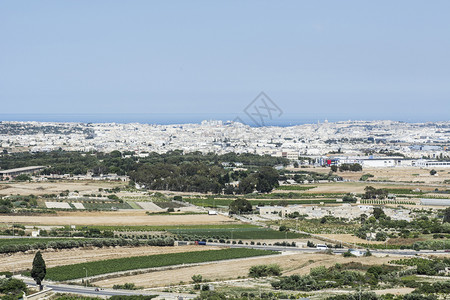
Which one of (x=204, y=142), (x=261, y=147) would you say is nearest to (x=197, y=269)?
(x=261, y=147)

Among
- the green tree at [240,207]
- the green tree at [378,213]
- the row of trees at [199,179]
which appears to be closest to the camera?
the green tree at [378,213]

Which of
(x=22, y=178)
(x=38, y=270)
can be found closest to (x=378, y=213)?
(x=38, y=270)

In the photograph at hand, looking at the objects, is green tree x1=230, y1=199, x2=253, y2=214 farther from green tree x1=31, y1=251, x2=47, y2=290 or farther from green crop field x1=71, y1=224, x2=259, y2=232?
green tree x1=31, y1=251, x2=47, y2=290

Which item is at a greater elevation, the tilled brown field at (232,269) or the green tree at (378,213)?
the green tree at (378,213)

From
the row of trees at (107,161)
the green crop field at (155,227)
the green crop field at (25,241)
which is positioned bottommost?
the green crop field at (155,227)

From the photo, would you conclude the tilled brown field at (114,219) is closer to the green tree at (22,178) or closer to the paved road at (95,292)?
the paved road at (95,292)

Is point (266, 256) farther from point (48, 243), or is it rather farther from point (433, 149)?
point (433, 149)

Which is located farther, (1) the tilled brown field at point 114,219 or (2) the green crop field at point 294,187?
(2) the green crop field at point 294,187

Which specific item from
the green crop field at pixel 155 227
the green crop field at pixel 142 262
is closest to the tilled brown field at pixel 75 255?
the green crop field at pixel 142 262

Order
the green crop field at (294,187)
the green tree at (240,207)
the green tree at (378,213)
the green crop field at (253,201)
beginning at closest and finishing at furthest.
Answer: the green tree at (378,213) → the green tree at (240,207) → the green crop field at (253,201) → the green crop field at (294,187)
